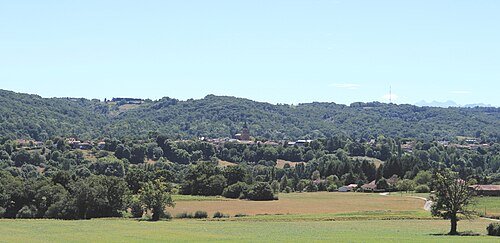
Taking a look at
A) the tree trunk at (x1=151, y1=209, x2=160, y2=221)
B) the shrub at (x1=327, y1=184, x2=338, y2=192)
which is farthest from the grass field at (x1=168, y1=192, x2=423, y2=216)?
the shrub at (x1=327, y1=184, x2=338, y2=192)

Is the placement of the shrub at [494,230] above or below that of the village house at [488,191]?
below

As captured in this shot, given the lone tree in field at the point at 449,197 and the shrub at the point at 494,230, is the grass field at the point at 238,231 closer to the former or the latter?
the lone tree in field at the point at 449,197

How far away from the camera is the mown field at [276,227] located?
218 feet

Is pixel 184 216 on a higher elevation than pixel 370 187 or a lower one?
lower

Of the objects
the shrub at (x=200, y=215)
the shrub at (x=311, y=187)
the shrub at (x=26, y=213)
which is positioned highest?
the shrub at (x=311, y=187)

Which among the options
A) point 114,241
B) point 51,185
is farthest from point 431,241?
point 51,185

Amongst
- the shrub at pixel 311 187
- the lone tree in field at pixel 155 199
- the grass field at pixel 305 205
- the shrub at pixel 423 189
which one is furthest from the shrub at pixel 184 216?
the shrub at pixel 311 187

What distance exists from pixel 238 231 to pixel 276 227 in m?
6.35

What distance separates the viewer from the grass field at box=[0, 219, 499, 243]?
65500mm

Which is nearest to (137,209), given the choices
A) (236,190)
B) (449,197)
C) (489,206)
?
(236,190)

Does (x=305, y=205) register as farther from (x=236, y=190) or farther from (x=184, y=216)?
(x=184, y=216)

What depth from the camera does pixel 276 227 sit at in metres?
80.2

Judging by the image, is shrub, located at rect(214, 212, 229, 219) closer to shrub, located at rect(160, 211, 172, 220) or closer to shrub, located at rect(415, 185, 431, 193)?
shrub, located at rect(160, 211, 172, 220)

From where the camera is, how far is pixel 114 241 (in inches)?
2504
